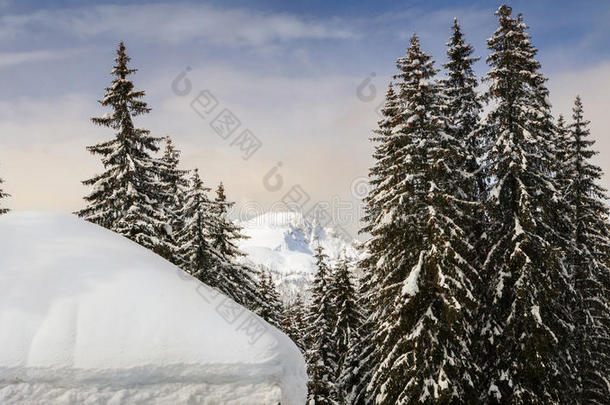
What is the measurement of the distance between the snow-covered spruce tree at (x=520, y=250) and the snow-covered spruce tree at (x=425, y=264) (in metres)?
0.95

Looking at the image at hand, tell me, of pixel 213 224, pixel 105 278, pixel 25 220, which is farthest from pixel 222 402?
pixel 213 224

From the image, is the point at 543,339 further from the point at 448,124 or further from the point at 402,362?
the point at 448,124

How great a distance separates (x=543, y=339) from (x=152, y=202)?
1482cm

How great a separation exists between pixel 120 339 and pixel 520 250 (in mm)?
13218

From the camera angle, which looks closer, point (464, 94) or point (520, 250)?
point (520, 250)

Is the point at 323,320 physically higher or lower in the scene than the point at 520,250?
lower

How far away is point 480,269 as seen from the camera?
601 inches

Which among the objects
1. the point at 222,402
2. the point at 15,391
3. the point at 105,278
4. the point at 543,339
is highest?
the point at 543,339

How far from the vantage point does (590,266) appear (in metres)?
19.6

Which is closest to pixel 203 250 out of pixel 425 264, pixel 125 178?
pixel 125 178

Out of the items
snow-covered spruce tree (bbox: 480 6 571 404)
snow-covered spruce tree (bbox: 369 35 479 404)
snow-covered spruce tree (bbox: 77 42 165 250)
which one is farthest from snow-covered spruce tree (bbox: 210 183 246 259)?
snow-covered spruce tree (bbox: 480 6 571 404)

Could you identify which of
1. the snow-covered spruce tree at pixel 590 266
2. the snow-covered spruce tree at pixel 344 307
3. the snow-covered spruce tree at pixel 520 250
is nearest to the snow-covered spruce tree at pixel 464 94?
the snow-covered spruce tree at pixel 520 250

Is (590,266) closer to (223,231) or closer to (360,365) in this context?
(360,365)

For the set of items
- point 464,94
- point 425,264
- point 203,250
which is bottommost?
point 203,250
